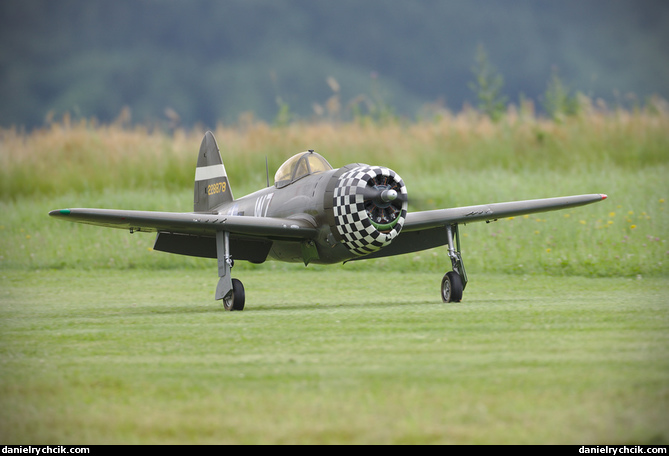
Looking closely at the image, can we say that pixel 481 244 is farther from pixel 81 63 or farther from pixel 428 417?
pixel 81 63

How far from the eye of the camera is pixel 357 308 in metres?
12.3

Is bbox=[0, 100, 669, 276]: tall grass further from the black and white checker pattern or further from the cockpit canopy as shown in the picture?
the black and white checker pattern

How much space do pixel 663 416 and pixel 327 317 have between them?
605 centimetres

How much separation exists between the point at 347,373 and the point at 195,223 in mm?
6114

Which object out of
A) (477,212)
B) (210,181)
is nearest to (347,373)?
(477,212)

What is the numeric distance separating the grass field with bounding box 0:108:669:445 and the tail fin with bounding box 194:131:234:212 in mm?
1805

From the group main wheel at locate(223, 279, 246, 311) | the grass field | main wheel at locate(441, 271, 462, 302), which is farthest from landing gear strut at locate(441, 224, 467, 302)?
main wheel at locate(223, 279, 246, 311)

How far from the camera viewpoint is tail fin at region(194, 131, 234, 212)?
1669 centimetres

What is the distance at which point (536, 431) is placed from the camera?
504 centimetres

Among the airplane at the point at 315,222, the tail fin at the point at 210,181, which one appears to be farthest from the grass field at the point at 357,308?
the tail fin at the point at 210,181

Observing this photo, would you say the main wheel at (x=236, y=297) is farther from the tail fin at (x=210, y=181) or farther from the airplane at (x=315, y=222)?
the tail fin at (x=210, y=181)

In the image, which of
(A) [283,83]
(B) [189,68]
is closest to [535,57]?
(A) [283,83]

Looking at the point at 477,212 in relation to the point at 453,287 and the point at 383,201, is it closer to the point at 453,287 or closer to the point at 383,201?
the point at 453,287

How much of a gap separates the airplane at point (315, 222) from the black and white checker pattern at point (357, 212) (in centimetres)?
1
